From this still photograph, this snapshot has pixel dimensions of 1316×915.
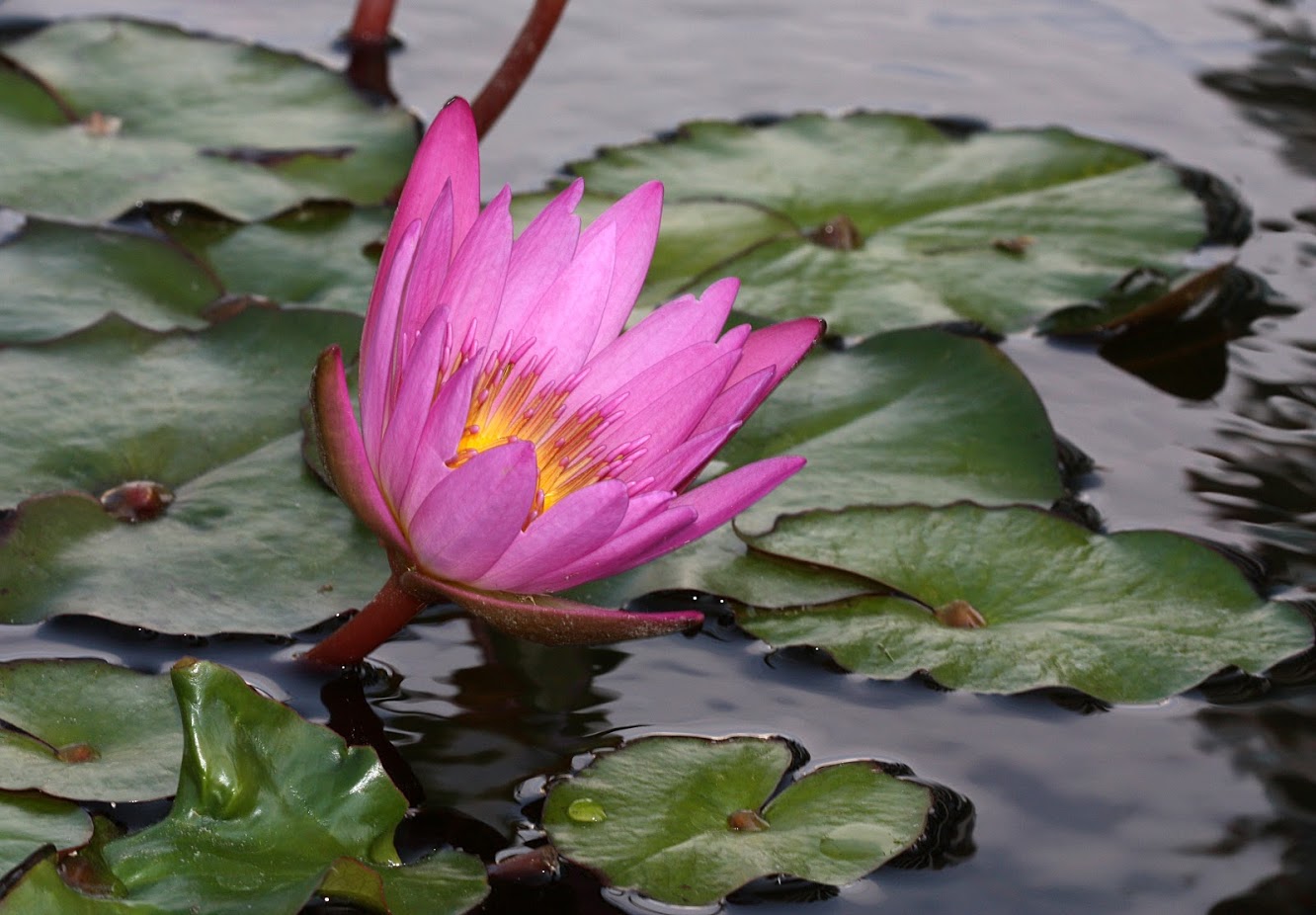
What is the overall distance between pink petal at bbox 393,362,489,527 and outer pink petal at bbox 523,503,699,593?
0.13m

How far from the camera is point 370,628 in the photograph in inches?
58.2

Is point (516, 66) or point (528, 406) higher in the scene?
point (516, 66)

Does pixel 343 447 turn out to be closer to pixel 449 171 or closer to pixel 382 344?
pixel 382 344

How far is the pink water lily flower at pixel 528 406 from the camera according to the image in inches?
48.8

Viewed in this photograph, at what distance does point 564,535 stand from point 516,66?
4.56ft

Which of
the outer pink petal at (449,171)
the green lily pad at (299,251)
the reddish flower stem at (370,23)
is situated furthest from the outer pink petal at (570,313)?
the reddish flower stem at (370,23)

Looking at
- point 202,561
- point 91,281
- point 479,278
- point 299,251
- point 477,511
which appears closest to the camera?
point 477,511

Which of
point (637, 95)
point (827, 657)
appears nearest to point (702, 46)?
point (637, 95)

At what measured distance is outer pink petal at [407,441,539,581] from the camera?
1.20m

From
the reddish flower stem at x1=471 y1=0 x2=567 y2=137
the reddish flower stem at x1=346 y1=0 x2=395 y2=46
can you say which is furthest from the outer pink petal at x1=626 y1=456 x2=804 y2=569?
the reddish flower stem at x1=346 y1=0 x2=395 y2=46

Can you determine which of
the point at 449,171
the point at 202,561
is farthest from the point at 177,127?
the point at 449,171

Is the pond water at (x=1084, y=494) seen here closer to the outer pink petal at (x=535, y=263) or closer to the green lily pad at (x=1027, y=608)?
the green lily pad at (x=1027, y=608)

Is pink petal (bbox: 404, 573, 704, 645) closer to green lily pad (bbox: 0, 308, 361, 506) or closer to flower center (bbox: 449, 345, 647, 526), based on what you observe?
flower center (bbox: 449, 345, 647, 526)

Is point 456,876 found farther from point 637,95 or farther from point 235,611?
point 637,95
